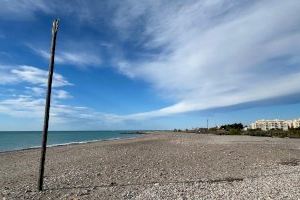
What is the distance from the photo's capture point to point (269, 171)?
51.7 feet

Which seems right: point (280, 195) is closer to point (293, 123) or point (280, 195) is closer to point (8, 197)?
point (8, 197)

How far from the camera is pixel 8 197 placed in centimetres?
1082

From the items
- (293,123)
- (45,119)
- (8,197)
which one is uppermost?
(293,123)

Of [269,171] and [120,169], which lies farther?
[120,169]

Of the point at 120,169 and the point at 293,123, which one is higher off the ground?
the point at 293,123

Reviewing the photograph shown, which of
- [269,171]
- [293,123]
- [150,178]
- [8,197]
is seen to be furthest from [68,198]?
[293,123]

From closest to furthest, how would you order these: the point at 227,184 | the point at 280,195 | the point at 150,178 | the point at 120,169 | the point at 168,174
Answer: the point at 280,195
the point at 227,184
the point at 150,178
the point at 168,174
the point at 120,169

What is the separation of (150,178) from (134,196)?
3.53m

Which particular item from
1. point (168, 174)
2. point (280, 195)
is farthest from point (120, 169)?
point (280, 195)

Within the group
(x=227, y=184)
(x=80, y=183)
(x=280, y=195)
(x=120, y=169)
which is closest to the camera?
(x=280, y=195)

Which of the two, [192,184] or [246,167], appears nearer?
[192,184]

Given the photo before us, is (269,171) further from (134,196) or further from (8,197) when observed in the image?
(8,197)

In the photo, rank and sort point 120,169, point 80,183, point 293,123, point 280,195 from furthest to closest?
point 293,123, point 120,169, point 80,183, point 280,195

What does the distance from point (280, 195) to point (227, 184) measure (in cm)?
230
